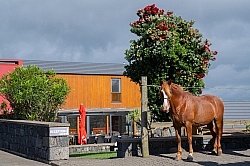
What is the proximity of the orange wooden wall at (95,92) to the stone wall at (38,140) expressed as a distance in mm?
18004

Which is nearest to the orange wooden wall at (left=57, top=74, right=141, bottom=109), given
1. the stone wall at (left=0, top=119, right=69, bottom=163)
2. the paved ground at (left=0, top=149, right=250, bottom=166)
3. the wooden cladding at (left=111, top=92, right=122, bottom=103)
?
the wooden cladding at (left=111, top=92, right=122, bottom=103)

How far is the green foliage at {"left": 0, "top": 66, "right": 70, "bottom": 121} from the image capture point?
17906mm

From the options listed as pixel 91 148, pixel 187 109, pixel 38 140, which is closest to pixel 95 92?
pixel 91 148

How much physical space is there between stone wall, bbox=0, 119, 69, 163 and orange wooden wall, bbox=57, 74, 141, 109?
59.1ft

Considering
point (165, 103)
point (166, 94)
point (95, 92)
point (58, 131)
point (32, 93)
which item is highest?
point (95, 92)

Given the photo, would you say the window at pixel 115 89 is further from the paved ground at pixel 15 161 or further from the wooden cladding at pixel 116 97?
the paved ground at pixel 15 161

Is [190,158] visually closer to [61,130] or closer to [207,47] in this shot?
[61,130]

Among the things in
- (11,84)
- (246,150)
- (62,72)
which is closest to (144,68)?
(246,150)

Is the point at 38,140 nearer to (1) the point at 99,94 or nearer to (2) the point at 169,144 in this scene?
(2) the point at 169,144

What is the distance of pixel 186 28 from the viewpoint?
1612cm

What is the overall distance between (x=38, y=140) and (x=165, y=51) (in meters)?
5.13

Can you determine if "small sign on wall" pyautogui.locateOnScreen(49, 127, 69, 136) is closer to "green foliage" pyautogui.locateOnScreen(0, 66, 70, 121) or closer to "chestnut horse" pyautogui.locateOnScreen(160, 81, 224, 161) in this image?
"chestnut horse" pyautogui.locateOnScreen(160, 81, 224, 161)

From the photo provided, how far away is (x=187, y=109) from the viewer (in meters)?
12.4

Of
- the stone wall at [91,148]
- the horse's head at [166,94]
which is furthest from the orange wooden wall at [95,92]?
the horse's head at [166,94]
